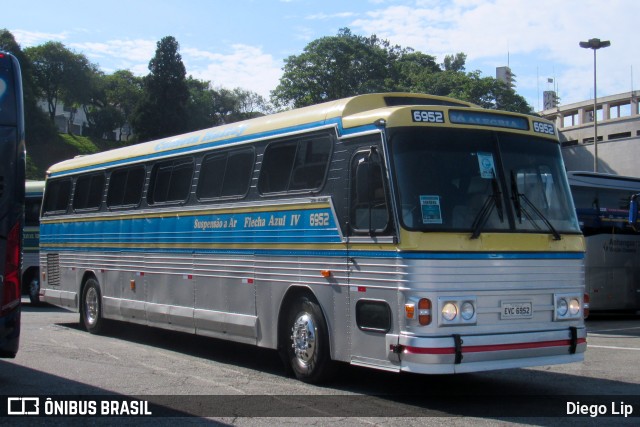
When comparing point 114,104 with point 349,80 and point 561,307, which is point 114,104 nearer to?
point 349,80

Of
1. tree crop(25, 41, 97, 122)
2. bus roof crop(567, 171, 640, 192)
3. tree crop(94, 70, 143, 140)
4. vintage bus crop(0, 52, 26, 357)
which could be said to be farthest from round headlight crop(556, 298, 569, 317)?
tree crop(94, 70, 143, 140)

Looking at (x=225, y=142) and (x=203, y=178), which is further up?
(x=225, y=142)

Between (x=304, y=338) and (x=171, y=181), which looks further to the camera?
(x=171, y=181)

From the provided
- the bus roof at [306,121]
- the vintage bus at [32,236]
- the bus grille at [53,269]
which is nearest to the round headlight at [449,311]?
the bus roof at [306,121]

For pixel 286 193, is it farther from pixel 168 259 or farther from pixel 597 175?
pixel 597 175

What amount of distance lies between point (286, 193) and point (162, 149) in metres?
4.26

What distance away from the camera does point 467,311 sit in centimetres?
842

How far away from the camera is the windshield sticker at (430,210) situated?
8.48 m

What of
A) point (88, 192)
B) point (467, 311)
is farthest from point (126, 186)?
point (467, 311)

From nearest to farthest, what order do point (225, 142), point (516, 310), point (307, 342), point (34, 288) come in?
1. point (516, 310)
2. point (307, 342)
3. point (225, 142)
4. point (34, 288)

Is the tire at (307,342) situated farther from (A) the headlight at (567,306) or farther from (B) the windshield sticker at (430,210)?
(A) the headlight at (567,306)

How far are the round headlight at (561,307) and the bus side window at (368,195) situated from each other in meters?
2.22

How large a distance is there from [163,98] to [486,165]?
275 feet

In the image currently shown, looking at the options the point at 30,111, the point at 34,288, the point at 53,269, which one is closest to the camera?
the point at 53,269
